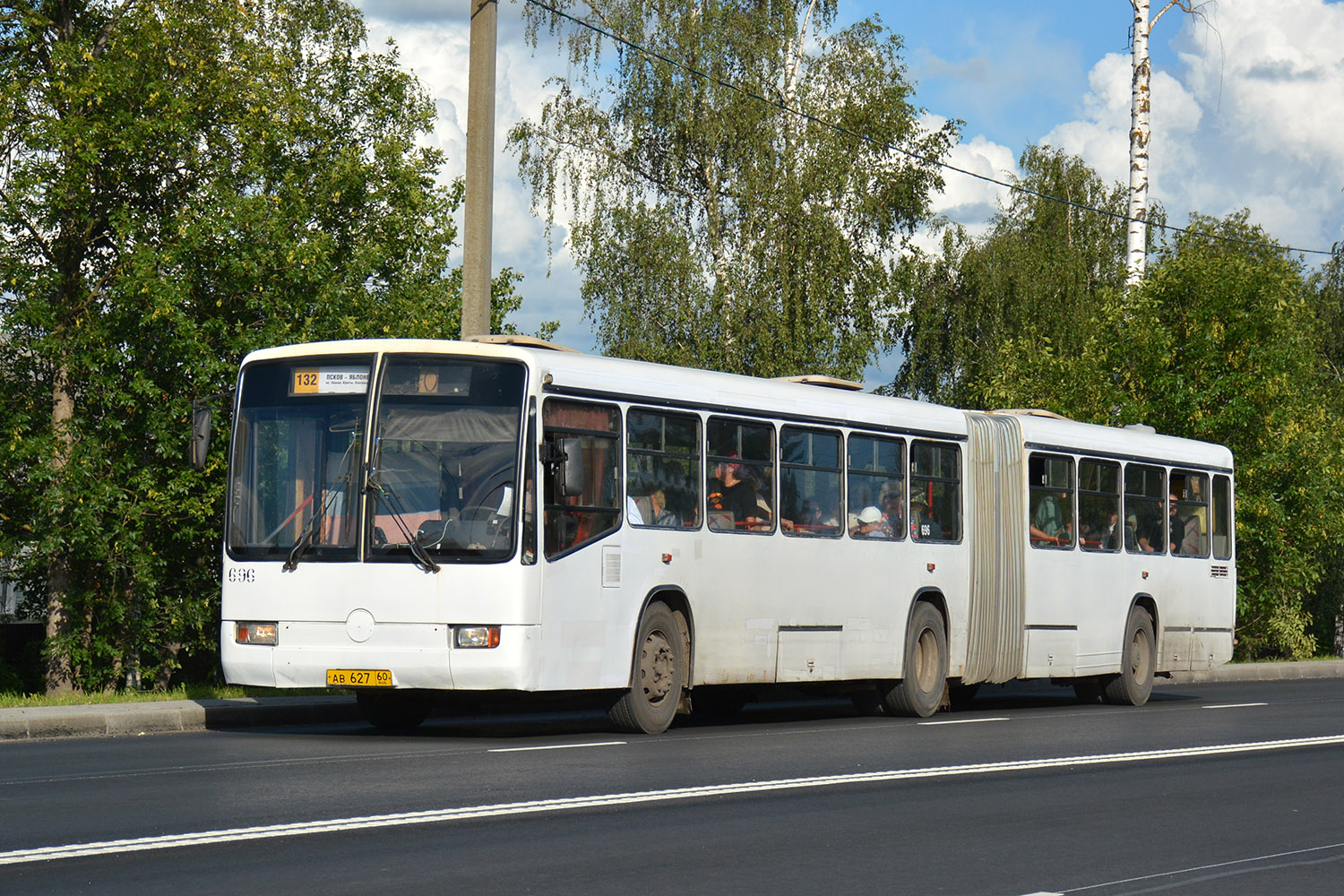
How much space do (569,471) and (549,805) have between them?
441cm

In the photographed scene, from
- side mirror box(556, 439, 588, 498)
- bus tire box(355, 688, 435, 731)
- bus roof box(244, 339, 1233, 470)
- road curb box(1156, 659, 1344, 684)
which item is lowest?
road curb box(1156, 659, 1344, 684)

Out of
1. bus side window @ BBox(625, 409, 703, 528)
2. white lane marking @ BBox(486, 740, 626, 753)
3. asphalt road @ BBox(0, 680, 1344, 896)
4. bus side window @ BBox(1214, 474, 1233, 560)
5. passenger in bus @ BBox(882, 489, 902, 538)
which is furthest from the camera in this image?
bus side window @ BBox(1214, 474, 1233, 560)

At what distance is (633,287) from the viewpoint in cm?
3809

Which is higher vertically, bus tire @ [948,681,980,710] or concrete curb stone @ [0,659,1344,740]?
concrete curb stone @ [0,659,1344,740]

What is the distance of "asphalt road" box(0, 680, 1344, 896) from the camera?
7.53 meters

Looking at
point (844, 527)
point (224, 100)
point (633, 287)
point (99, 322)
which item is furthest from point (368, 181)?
point (844, 527)

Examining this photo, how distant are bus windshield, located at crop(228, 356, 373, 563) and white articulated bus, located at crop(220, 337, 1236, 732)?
2cm

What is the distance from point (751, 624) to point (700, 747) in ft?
8.24

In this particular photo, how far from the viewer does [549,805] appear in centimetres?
959

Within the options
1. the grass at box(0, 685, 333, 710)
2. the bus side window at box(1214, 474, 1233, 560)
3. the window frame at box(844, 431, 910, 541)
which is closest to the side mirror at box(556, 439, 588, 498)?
the window frame at box(844, 431, 910, 541)

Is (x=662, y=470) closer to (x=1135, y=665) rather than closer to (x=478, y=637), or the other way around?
(x=478, y=637)

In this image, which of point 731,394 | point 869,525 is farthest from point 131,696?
point 869,525

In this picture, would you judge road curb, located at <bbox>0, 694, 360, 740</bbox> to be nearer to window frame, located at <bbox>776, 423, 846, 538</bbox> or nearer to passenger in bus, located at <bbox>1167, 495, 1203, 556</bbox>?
window frame, located at <bbox>776, 423, 846, 538</bbox>

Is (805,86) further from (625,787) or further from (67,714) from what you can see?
(625,787)
